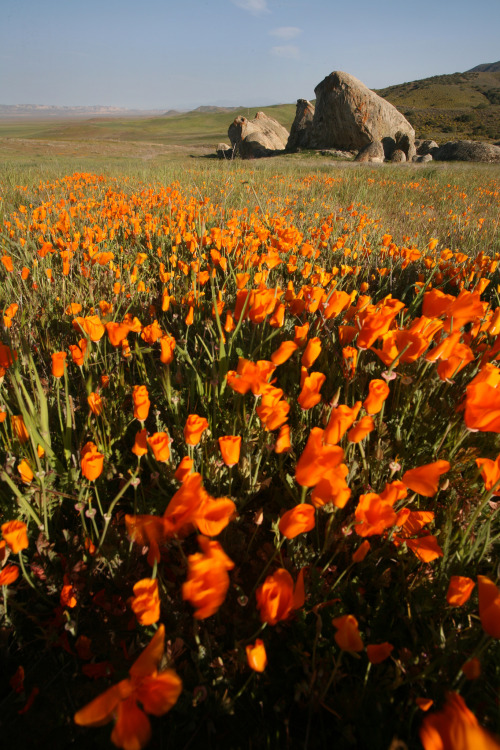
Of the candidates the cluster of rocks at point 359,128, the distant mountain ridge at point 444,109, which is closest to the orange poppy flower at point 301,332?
the cluster of rocks at point 359,128

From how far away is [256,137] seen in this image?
27984 mm

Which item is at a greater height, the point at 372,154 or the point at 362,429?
the point at 372,154

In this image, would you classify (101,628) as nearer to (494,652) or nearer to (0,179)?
(494,652)

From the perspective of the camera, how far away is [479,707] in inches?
36.4

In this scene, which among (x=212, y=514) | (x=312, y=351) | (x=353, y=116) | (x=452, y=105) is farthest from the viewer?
(x=452, y=105)

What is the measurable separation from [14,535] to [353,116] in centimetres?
2790

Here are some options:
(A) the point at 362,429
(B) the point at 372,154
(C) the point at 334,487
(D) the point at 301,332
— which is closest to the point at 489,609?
(C) the point at 334,487

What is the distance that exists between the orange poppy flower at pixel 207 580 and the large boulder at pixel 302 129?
29794mm

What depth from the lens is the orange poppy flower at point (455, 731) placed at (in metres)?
0.60

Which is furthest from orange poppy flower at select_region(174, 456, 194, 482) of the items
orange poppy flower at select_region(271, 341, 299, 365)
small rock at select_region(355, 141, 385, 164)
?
small rock at select_region(355, 141, 385, 164)

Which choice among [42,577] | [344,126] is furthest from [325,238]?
[344,126]

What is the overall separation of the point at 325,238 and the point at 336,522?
3.02 m

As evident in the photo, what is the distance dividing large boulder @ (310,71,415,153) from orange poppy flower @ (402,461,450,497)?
26.6 meters

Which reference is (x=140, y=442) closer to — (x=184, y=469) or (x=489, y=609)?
(x=184, y=469)
